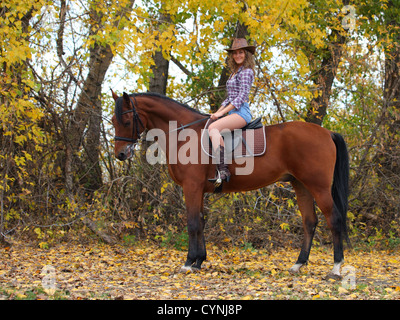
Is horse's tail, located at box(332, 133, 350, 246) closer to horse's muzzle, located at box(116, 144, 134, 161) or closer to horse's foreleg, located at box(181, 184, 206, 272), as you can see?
horse's foreleg, located at box(181, 184, 206, 272)

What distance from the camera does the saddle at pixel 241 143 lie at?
6195 mm

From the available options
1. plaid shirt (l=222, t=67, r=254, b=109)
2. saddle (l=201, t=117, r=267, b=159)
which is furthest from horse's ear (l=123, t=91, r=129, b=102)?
plaid shirt (l=222, t=67, r=254, b=109)

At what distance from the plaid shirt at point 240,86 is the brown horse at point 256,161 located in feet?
1.73

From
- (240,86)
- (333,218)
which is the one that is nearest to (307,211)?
(333,218)

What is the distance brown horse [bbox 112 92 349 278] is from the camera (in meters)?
6.09

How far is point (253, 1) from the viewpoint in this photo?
7.77 m

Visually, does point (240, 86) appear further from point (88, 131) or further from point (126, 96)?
point (88, 131)

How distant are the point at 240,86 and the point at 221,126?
→ 565 millimetres

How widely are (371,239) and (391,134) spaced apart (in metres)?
2.12
